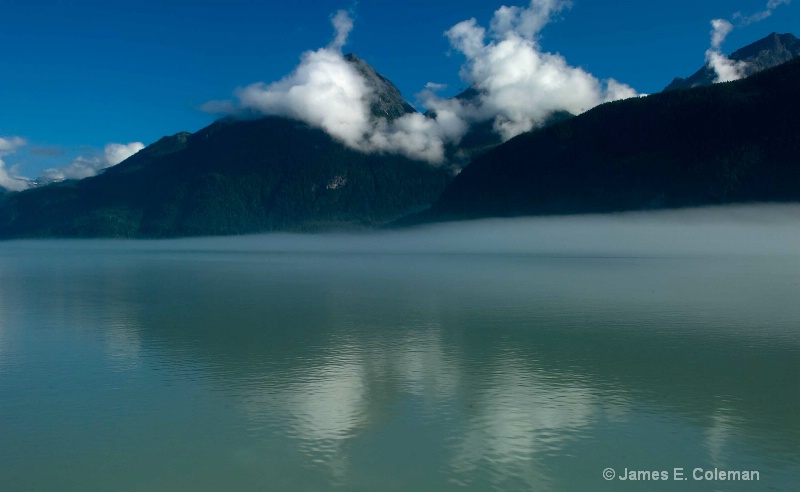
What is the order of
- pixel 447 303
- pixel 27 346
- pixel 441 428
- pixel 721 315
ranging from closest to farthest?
1. pixel 441 428
2. pixel 27 346
3. pixel 721 315
4. pixel 447 303

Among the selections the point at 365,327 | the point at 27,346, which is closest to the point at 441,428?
the point at 365,327

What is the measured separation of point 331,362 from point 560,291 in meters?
40.7

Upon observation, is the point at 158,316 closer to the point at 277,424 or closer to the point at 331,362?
the point at 331,362

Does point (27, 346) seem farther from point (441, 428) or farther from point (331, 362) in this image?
point (441, 428)

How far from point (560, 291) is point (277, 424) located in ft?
164

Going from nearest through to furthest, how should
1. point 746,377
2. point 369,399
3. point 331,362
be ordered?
point 369,399 < point 746,377 < point 331,362

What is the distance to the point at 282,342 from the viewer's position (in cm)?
3959

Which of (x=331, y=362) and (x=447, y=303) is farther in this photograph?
(x=447, y=303)

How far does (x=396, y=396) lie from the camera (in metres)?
27.4

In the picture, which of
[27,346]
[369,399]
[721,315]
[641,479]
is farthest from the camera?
[721,315]

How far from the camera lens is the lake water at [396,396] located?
19844 mm

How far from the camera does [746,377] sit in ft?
99.7

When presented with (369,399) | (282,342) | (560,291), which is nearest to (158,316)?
(282,342)

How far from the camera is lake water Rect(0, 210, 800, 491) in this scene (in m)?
19.8
